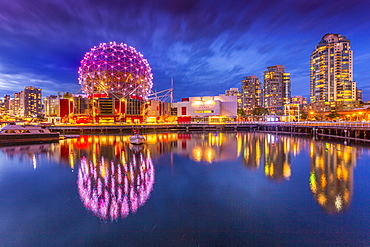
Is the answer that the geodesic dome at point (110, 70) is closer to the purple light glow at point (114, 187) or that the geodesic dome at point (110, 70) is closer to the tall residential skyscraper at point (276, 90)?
the purple light glow at point (114, 187)

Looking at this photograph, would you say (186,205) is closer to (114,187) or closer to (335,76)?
(114,187)

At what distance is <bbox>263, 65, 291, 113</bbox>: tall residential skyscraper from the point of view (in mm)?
149625

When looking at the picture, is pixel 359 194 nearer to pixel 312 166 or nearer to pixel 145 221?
pixel 312 166

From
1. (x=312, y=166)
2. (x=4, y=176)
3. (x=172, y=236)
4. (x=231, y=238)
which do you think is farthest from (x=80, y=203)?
(x=312, y=166)

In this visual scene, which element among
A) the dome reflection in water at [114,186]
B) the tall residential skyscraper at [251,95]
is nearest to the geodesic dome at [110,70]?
the dome reflection in water at [114,186]

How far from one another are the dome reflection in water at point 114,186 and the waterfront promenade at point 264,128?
128 ft

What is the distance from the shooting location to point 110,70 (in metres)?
70.4

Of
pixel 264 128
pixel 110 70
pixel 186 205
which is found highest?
pixel 110 70

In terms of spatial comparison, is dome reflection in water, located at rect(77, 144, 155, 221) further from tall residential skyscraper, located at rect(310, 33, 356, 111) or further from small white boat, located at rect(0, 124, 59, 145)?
tall residential skyscraper, located at rect(310, 33, 356, 111)

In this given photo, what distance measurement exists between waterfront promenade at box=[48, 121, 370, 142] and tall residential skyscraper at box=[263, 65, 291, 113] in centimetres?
8917

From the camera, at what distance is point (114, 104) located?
69375 mm

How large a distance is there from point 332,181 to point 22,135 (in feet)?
153

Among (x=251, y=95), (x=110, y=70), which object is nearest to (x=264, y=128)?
(x=110, y=70)

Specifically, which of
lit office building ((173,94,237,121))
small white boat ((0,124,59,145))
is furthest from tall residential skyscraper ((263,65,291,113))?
small white boat ((0,124,59,145))
